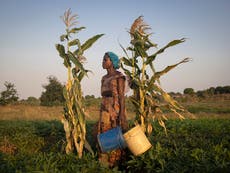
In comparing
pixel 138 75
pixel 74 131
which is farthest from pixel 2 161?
pixel 138 75

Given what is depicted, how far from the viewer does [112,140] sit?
471 centimetres

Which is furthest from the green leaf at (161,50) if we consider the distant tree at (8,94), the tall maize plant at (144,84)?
the distant tree at (8,94)

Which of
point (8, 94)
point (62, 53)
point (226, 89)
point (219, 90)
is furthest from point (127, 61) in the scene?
point (219, 90)

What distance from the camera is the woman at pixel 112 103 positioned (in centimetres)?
520

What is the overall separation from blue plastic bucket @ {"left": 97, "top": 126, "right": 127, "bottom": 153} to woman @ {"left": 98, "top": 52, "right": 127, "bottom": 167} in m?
0.42

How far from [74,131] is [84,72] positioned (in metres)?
1.05

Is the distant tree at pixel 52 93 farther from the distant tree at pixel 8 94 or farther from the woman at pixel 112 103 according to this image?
the woman at pixel 112 103

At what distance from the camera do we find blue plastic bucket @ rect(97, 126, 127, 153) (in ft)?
15.4

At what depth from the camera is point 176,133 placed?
689cm

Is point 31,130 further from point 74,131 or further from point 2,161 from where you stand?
point 2,161

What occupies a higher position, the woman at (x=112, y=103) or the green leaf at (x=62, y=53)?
the green leaf at (x=62, y=53)

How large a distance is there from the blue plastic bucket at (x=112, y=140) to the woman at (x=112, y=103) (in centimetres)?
42

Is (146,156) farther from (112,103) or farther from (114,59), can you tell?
(114,59)

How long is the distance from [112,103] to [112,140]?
32.6 inches
